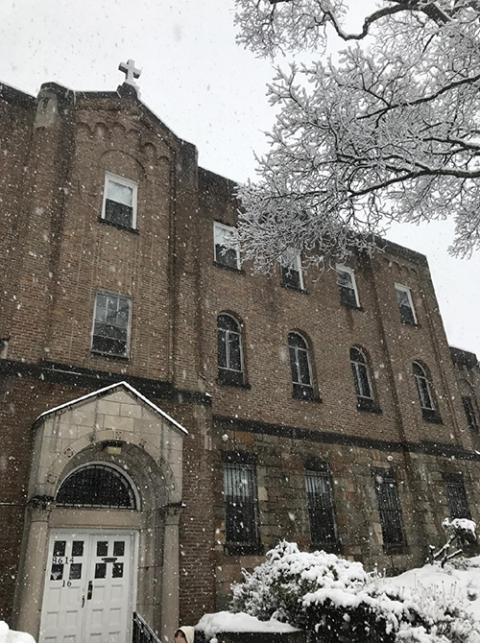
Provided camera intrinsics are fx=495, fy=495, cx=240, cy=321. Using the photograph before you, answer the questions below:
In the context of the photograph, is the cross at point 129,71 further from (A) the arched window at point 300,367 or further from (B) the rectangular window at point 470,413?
(B) the rectangular window at point 470,413

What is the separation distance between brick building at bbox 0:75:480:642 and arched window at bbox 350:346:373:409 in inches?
2.7

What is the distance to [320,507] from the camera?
1293 cm

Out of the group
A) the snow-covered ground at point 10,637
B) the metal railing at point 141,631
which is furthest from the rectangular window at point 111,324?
the snow-covered ground at point 10,637

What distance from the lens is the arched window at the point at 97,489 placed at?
939cm

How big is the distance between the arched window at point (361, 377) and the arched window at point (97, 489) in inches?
321

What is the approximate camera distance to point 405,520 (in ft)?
47.0

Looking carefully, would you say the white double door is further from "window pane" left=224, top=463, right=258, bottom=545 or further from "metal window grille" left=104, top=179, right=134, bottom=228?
"metal window grille" left=104, top=179, right=134, bottom=228

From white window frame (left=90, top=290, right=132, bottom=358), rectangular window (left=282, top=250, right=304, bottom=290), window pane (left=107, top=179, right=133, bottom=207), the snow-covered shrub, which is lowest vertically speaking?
the snow-covered shrub

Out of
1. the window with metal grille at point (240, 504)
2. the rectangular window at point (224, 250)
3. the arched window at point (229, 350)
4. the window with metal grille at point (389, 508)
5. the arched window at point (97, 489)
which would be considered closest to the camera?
the arched window at point (97, 489)

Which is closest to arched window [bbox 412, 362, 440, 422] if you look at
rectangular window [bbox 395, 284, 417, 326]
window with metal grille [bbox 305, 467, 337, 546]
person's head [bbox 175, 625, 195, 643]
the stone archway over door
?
rectangular window [bbox 395, 284, 417, 326]

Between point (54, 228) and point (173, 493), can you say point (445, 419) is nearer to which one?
point (173, 493)

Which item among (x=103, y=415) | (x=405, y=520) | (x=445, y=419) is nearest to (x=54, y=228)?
(x=103, y=415)

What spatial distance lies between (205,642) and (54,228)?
28.8ft

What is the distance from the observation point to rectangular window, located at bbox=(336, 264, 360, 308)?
57.2 ft
